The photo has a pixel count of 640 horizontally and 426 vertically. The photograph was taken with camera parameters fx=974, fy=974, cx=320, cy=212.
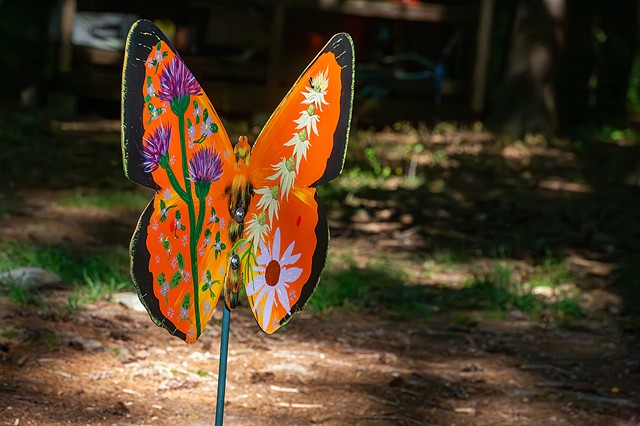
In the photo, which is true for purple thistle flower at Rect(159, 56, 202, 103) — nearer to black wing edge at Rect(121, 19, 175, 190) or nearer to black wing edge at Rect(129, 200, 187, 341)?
black wing edge at Rect(121, 19, 175, 190)

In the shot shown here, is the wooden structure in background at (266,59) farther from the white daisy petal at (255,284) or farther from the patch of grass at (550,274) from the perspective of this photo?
the white daisy petal at (255,284)

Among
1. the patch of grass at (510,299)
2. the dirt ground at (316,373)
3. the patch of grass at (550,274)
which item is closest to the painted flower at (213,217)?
the dirt ground at (316,373)

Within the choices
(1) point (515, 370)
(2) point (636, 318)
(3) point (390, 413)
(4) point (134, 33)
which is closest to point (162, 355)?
(3) point (390, 413)

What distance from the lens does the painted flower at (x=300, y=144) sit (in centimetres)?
240

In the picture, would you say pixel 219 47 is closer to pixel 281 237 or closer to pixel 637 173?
pixel 637 173

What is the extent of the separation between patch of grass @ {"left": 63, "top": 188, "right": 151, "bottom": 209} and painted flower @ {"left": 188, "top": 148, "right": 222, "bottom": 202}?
3.92 metres

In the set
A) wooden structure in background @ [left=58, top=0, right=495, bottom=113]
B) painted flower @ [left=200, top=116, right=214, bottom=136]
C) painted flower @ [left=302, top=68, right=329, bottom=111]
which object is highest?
painted flower @ [left=302, top=68, right=329, bottom=111]

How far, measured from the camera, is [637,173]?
8.27 meters

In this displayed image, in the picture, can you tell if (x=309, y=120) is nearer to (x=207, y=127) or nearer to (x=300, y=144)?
(x=300, y=144)

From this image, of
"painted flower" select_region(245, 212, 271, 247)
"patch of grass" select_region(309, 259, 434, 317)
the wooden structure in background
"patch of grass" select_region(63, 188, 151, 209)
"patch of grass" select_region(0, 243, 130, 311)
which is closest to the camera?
"painted flower" select_region(245, 212, 271, 247)

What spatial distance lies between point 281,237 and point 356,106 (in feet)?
25.7

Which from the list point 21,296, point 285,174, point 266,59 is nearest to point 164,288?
point 285,174

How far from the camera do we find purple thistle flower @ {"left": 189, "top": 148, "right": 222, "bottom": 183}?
2.25 m

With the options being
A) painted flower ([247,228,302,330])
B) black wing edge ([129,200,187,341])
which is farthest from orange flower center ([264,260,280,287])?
black wing edge ([129,200,187,341])
